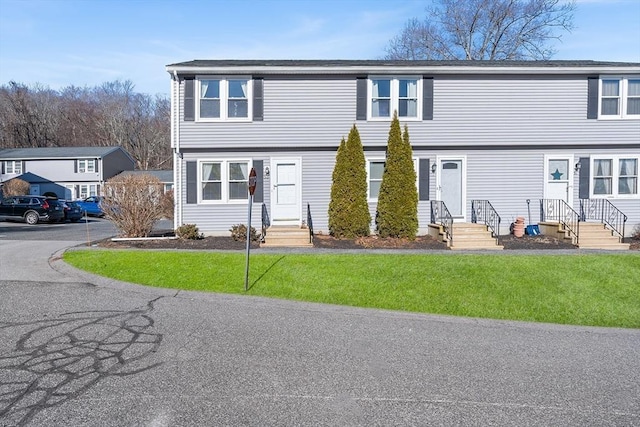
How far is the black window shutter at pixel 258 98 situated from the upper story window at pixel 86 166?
117 feet

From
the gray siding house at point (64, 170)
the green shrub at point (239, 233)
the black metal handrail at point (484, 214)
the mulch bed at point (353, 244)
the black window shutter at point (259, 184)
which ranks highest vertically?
the gray siding house at point (64, 170)

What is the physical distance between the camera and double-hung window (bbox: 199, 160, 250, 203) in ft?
53.6

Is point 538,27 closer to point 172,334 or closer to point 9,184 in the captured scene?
point 172,334

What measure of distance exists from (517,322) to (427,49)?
34597 mm

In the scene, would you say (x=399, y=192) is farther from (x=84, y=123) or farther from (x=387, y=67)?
(x=84, y=123)

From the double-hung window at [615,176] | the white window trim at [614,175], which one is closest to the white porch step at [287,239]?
the white window trim at [614,175]

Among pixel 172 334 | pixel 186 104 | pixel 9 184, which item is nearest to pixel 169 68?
pixel 186 104

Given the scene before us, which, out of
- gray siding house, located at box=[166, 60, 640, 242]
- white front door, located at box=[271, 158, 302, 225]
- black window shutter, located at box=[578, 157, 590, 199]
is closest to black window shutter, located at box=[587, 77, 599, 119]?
gray siding house, located at box=[166, 60, 640, 242]

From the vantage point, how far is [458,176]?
16797 millimetres

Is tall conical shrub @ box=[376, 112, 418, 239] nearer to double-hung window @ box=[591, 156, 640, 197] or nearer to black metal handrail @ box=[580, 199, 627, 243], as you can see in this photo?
black metal handrail @ box=[580, 199, 627, 243]

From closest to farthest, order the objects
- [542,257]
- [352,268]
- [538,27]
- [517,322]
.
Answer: [517,322] < [352,268] < [542,257] < [538,27]

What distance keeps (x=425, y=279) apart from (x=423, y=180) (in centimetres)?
719

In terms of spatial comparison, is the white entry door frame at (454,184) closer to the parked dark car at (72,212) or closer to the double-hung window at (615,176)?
the double-hung window at (615,176)

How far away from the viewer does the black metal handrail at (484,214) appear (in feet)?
53.8
